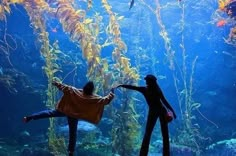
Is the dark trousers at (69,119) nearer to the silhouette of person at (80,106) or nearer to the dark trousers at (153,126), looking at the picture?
the silhouette of person at (80,106)

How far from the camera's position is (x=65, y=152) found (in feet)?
30.5

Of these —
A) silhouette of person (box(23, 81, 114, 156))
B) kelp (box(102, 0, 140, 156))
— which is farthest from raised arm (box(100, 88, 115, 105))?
kelp (box(102, 0, 140, 156))

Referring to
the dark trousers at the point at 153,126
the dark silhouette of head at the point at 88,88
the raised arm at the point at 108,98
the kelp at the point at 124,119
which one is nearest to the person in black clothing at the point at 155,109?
the dark trousers at the point at 153,126

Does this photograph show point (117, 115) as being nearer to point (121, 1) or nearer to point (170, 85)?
point (170, 85)

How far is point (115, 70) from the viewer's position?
35.1 feet

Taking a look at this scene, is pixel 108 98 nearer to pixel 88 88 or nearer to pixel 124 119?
pixel 88 88

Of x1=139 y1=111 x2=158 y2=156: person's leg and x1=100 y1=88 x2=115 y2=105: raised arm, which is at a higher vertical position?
x1=100 y1=88 x2=115 y2=105: raised arm

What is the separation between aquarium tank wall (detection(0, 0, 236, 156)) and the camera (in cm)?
944

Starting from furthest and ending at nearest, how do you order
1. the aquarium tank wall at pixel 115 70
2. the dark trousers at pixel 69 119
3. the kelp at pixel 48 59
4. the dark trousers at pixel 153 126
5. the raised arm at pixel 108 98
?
the aquarium tank wall at pixel 115 70 → the kelp at pixel 48 59 → the dark trousers at pixel 69 119 → the raised arm at pixel 108 98 → the dark trousers at pixel 153 126

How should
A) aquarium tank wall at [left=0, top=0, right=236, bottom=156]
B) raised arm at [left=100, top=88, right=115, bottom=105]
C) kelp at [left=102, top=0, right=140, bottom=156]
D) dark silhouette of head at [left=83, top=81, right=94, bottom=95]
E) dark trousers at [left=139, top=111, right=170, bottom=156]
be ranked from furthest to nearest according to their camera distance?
aquarium tank wall at [left=0, top=0, right=236, bottom=156]
kelp at [left=102, top=0, right=140, bottom=156]
dark silhouette of head at [left=83, top=81, right=94, bottom=95]
raised arm at [left=100, top=88, right=115, bottom=105]
dark trousers at [left=139, top=111, right=170, bottom=156]

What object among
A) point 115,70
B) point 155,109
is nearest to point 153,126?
point 155,109

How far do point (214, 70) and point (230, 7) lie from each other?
8.78 metres

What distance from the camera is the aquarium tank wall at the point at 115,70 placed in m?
9.44

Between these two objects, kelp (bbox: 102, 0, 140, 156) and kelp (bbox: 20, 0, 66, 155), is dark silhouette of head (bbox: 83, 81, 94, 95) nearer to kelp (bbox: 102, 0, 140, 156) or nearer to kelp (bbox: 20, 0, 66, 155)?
kelp (bbox: 102, 0, 140, 156)
